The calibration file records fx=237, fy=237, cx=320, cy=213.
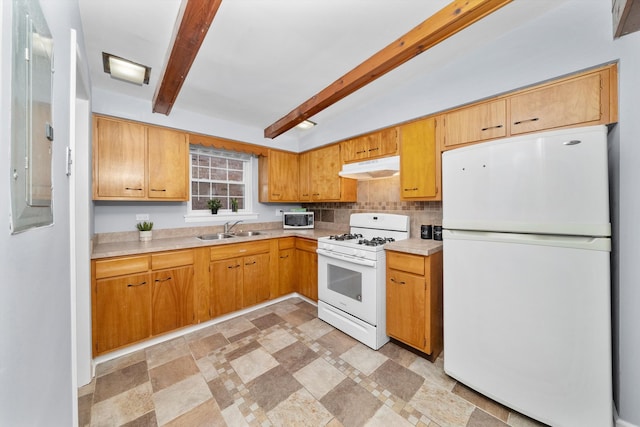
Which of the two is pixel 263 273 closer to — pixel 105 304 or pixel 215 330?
pixel 215 330

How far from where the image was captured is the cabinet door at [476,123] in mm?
1860

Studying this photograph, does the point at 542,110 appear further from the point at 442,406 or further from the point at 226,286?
the point at 226,286

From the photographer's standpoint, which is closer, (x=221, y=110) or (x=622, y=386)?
(x=622, y=386)

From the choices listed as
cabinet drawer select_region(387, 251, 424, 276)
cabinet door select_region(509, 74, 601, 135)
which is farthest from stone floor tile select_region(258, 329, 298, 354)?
cabinet door select_region(509, 74, 601, 135)

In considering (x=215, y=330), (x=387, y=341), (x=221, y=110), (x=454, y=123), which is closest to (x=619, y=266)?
(x=454, y=123)

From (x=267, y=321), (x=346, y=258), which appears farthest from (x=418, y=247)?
(x=267, y=321)

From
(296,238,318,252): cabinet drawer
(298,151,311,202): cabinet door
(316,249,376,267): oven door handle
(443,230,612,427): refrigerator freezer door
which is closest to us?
(443,230,612,427): refrigerator freezer door

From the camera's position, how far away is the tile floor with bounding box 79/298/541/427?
1.52m

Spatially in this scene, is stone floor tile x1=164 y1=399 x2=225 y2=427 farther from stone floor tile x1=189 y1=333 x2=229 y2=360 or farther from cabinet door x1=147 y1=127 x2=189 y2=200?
cabinet door x1=147 y1=127 x2=189 y2=200

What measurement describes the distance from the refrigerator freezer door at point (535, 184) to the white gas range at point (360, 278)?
852 mm

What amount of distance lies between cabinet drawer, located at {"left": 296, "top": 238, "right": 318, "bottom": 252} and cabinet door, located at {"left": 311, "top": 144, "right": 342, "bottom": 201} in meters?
0.69

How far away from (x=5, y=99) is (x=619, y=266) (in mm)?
2635

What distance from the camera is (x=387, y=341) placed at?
233 centimetres

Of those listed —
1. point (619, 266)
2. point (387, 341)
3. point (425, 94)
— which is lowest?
point (387, 341)
